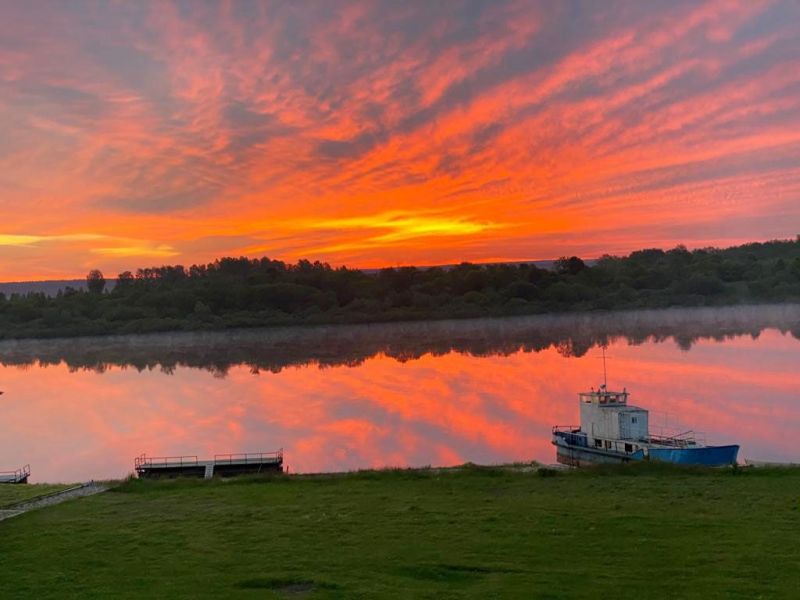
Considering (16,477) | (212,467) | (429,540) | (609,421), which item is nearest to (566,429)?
(609,421)

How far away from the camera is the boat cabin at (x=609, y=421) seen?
103 feet

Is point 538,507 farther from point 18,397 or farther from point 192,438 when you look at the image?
point 18,397

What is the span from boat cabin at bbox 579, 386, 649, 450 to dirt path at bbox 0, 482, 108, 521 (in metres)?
21.7

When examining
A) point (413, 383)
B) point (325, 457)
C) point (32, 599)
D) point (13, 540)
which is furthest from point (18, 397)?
point (32, 599)

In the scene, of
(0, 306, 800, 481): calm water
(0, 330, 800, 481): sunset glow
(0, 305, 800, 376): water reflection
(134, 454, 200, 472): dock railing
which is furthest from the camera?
(0, 305, 800, 376): water reflection

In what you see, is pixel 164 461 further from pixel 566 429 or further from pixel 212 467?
pixel 566 429

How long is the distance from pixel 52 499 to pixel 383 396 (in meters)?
31.3

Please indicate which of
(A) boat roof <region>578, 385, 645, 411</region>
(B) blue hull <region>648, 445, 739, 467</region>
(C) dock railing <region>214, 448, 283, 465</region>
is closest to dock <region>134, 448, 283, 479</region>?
(C) dock railing <region>214, 448, 283, 465</region>

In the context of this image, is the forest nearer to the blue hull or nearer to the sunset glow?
the sunset glow

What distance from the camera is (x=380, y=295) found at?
146250 mm

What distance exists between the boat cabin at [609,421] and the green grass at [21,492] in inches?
902

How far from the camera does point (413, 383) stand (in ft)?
185

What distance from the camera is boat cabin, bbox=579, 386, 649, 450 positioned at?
1237 inches

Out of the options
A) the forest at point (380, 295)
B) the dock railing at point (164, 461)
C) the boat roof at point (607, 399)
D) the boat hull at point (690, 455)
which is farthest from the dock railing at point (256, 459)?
the forest at point (380, 295)
